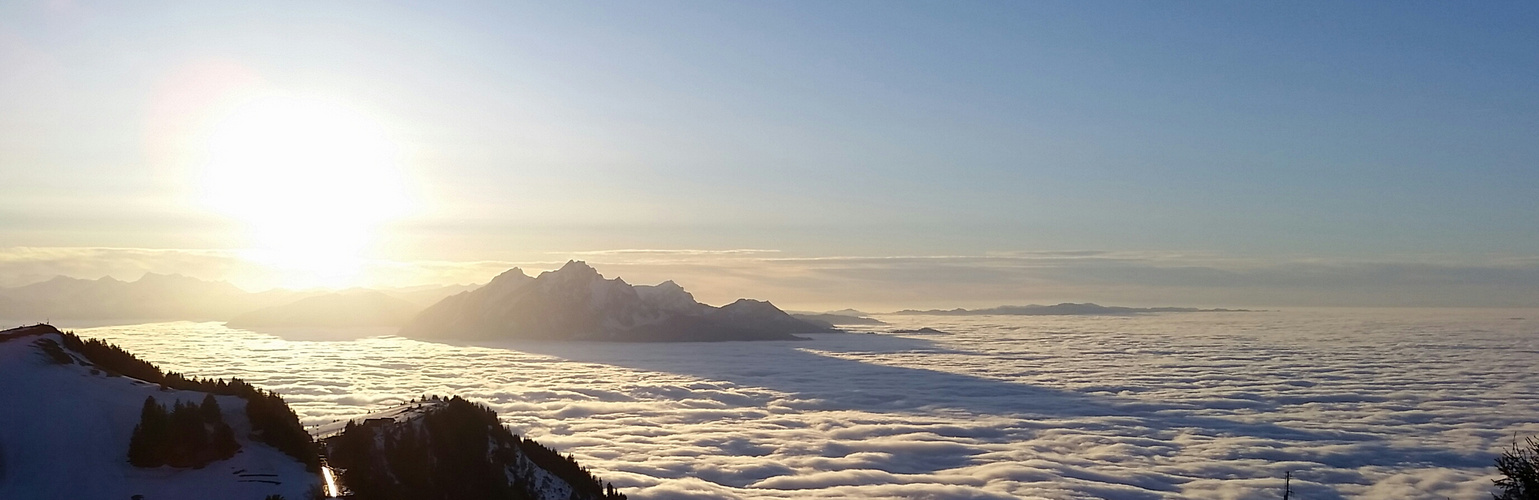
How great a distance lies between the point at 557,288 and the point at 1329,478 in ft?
572

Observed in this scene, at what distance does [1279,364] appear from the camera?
85.8 m

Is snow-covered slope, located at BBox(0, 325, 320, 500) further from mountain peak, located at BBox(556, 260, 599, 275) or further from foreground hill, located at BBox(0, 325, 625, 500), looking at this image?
mountain peak, located at BBox(556, 260, 599, 275)

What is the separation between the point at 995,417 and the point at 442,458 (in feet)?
138

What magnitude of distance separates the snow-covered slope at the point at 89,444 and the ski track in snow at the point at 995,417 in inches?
803

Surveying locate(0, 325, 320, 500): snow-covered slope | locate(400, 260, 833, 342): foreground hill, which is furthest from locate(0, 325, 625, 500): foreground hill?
locate(400, 260, 833, 342): foreground hill

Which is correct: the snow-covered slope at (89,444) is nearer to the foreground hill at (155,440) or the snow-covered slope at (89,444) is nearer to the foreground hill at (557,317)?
the foreground hill at (155,440)

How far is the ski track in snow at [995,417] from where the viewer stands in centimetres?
3262

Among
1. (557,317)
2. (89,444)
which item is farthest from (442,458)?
(557,317)

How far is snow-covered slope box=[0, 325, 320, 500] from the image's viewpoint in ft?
26.6

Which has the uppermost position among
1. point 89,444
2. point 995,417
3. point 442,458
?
point 89,444

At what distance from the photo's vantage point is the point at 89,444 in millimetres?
8469

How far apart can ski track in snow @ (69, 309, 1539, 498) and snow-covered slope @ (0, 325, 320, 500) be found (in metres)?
20.4

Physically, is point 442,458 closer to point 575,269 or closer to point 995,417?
point 995,417

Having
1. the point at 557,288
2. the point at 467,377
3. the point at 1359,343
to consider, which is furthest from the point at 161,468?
the point at 557,288
